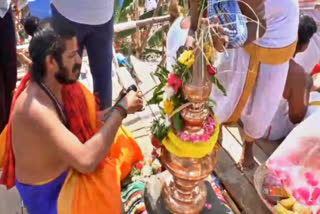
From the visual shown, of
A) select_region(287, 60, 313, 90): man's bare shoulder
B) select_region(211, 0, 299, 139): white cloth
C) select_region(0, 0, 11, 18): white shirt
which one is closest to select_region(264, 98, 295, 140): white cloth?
select_region(287, 60, 313, 90): man's bare shoulder

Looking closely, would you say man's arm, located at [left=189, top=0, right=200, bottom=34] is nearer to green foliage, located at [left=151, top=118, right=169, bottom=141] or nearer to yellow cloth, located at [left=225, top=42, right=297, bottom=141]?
yellow cloth, located at [left=225, top=42, right=297, bottom=141]

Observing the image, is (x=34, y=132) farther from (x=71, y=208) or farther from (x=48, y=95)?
(x=71, y=208)

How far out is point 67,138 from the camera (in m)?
1.49

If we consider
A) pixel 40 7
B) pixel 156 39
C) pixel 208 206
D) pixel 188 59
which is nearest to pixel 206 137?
pixel 188 59

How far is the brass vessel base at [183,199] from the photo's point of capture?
1.46m

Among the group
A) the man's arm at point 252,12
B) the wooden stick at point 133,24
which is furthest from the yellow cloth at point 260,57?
the wooden stick at point 133,24

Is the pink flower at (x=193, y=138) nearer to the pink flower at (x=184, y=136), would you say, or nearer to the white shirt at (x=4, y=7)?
the pink flower at (x=184, y=136)

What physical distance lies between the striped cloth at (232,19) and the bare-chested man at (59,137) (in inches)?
18.8

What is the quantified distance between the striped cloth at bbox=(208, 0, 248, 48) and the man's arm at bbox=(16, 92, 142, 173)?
0.59 m

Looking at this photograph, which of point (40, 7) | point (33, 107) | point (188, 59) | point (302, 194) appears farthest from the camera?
point (40, 7)

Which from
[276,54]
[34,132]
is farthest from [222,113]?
[34,132]

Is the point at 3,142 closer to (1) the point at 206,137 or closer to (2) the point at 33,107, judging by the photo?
(2) the point at 33,107

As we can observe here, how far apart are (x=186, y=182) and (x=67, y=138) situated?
481 millimetres

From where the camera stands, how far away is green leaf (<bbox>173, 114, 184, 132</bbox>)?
1.30m
